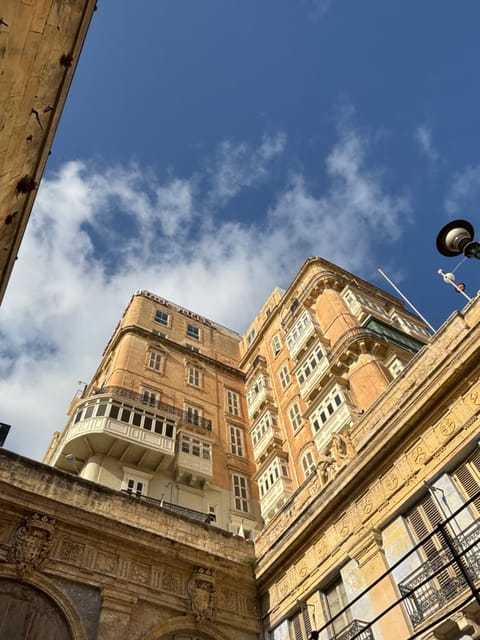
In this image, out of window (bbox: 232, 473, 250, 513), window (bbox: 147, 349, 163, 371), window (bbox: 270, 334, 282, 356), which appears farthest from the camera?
window (bbox: 270, 334, 282, 356)

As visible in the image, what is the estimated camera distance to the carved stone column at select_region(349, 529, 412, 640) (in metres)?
11.2

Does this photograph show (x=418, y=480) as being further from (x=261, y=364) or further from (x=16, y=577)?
(x=261, y=364)

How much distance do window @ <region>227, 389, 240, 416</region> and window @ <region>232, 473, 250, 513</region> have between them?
580cm

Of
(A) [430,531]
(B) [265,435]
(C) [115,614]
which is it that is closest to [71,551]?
(C) [115,614]

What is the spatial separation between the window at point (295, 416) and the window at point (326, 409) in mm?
2439

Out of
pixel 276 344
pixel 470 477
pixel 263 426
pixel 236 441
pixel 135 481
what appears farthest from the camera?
pixel 276 344

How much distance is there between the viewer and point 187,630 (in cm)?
1463

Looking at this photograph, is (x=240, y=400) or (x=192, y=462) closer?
(x=192, y=462)

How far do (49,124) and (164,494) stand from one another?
21861 millimetres

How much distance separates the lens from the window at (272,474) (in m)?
28.0

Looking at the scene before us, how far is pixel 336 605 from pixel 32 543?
8722mm

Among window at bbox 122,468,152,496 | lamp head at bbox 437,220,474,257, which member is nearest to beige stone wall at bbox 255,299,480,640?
lamp head at bbox 437,220,474,257

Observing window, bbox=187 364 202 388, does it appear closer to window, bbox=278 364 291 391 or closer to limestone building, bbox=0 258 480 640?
window, bbox=278 364 291 391

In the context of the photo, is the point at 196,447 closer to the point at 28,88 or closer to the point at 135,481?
the point at 135,481
